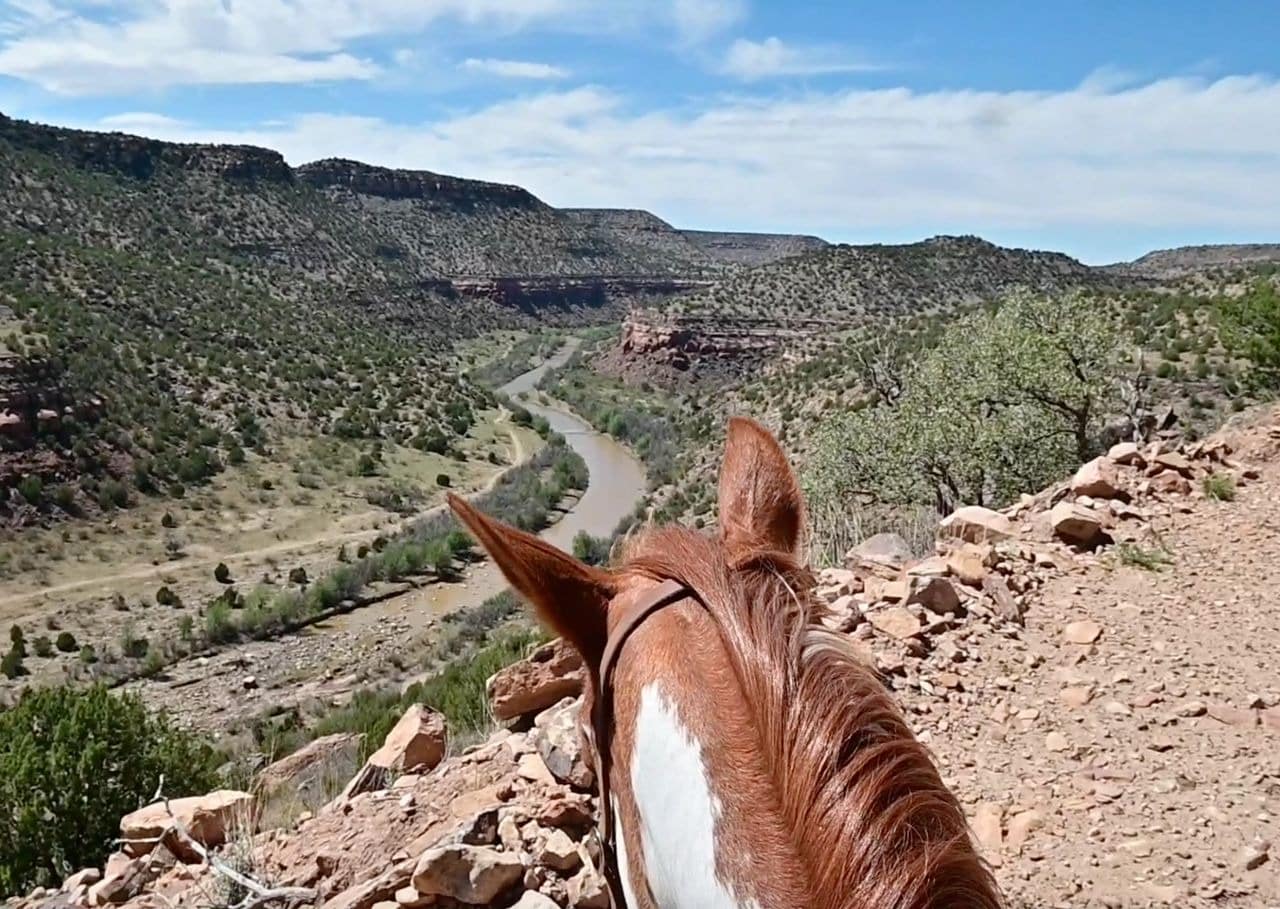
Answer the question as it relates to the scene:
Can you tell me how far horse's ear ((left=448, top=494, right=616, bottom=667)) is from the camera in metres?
1.91

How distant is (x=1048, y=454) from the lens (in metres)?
16.6

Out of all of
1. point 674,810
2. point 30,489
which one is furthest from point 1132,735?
point 30,489

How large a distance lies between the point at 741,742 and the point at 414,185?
11557 cm

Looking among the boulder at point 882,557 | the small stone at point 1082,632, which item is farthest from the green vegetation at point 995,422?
the small stone at point 1082,632

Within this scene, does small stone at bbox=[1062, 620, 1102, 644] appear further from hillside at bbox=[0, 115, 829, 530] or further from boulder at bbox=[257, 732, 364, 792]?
hillside at bbox=[0, 115, 829, 530]

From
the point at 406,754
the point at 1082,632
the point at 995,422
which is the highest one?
the point at 995,422

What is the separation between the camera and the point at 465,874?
3.93 metres

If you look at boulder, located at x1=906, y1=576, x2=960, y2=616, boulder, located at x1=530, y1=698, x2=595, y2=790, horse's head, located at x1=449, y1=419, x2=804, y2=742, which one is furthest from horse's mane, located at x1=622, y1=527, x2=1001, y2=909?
boulder, located at x1=906, y1=576, x2=960, y2=616

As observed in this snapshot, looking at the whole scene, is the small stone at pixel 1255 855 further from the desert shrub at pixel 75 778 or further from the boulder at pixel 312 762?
the desert shrub at pixel 75 778

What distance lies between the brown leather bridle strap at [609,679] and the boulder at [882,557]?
15.9 feet

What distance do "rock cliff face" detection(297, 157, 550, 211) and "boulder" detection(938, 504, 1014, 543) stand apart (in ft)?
341

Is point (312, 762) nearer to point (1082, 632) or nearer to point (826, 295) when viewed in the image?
point (1082, 632)

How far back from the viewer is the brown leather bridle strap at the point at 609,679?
1905 mm

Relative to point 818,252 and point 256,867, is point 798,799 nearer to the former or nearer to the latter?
point 256,867
